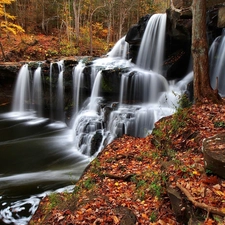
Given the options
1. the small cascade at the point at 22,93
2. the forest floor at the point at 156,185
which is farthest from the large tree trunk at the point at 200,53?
the small cascade at the point at 22,93

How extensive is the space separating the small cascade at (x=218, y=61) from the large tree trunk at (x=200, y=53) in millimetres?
3720

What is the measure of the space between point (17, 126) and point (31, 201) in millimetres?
7974

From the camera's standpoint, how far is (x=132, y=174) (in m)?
5.07

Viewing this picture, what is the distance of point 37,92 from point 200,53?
12.2m

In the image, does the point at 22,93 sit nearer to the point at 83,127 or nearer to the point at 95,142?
the point at 83,127

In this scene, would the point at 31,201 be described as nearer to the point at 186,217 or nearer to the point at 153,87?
the point at 186,217

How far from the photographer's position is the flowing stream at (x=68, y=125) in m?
6.65

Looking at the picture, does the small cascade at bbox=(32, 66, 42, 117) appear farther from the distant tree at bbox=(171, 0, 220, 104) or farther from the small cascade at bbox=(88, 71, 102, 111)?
the distant tree at bbox=(171, 0, 220, 104)

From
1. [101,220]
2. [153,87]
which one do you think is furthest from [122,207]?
[153,87]

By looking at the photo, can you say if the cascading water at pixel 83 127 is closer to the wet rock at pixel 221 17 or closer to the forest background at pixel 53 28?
the wet rock at pixel 221 17

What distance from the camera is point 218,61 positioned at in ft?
32.4

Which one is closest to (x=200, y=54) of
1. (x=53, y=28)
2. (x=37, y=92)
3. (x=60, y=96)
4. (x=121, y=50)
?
(x=60, y=96)

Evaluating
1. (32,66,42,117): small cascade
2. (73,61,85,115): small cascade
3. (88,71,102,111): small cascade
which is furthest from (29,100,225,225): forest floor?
(32,66,42,117): small cascade

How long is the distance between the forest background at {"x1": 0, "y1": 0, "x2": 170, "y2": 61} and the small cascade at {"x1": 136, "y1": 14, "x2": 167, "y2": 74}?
739 centimetres
